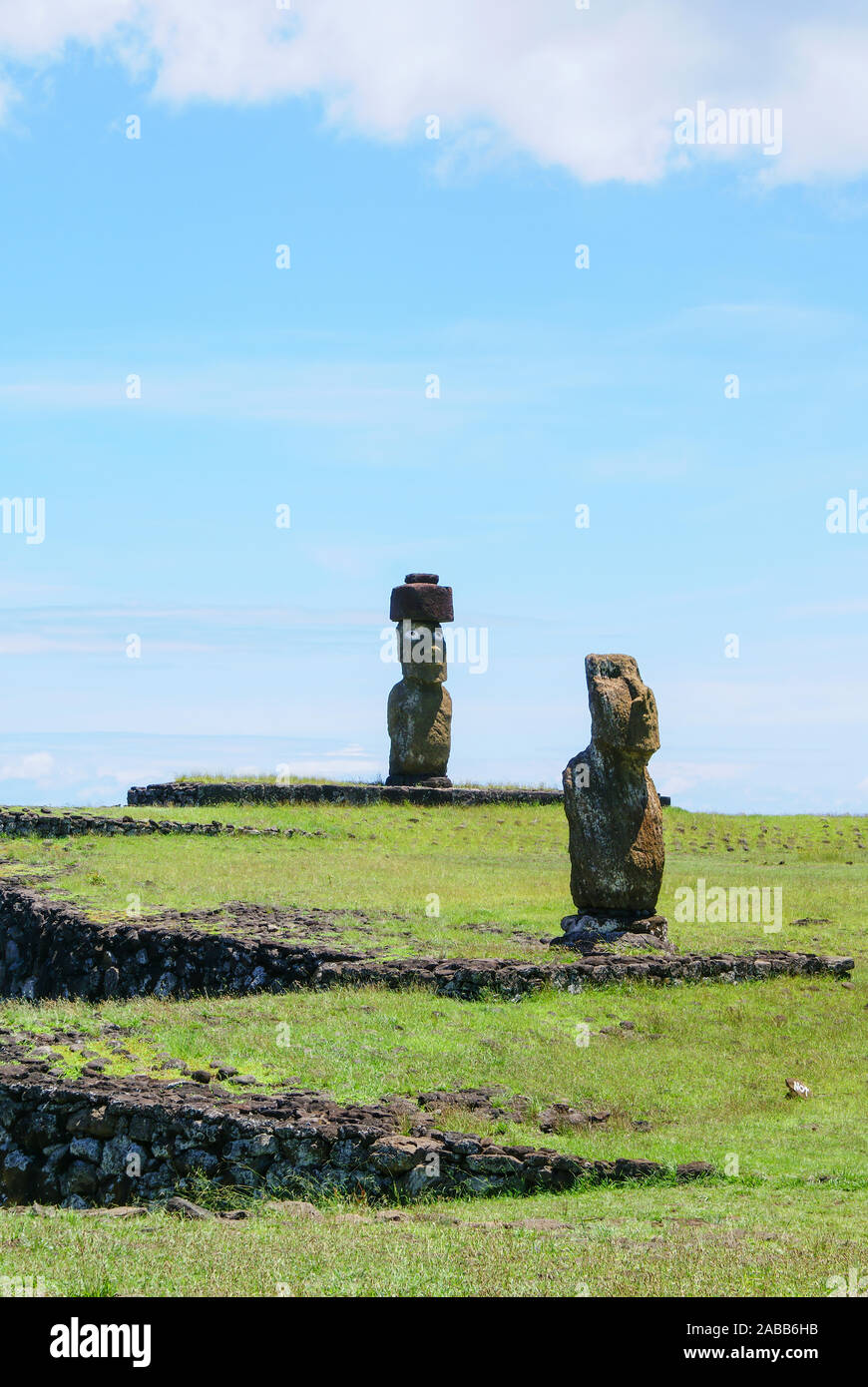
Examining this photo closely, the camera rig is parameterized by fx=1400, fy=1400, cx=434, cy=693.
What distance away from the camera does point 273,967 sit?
1728 centimetres

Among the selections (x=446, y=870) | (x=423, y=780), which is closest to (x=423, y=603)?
(x=423, y=780)

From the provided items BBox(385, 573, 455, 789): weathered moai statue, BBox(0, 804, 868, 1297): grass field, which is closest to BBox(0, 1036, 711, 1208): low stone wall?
BBox(0, 804, 868, 1297): grass field

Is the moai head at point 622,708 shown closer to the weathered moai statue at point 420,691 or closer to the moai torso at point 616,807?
the moai torso at point 616,807

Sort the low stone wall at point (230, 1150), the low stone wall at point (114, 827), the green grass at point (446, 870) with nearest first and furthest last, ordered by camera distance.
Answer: the low stone wall at point (230, 1150) → the green grass at point (446, 870) → the low stone wall at point (114, 827)

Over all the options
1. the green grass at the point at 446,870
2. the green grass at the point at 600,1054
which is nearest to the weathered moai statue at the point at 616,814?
the green grass at the point at 446,870

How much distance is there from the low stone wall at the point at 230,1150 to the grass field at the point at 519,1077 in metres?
0.34

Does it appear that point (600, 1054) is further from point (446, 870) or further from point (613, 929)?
point (446, 870)

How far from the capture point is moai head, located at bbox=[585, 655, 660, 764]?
1784 cm

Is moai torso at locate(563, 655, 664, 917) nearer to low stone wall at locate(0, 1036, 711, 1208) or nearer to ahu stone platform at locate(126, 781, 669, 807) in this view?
low stone wall at locate(0, 1036, 711, 1208)

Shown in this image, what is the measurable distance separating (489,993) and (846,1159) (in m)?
5.37

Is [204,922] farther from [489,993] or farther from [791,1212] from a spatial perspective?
[791,1212]

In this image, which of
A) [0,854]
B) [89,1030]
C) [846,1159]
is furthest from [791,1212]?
[0,854]

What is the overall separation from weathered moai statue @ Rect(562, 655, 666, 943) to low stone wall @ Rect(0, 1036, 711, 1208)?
23.5ft

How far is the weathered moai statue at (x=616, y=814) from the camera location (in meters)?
18.0
